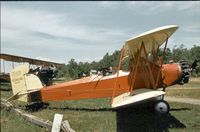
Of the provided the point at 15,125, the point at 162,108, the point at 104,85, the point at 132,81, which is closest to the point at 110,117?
the point at 132,81

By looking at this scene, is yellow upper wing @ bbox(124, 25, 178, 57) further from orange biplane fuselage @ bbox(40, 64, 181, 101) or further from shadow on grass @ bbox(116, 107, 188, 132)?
shadow on grass @ bbox(116, 107, 188, 132)

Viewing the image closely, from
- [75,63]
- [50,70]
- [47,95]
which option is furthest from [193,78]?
[75,63]

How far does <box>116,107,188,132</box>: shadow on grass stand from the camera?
31.7 ft

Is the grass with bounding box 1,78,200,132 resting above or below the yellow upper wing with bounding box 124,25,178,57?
below

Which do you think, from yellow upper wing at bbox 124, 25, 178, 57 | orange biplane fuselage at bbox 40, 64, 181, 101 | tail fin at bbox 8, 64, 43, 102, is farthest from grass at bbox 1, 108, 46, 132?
yellow upper wing at bbox 124, 25, 178, 57

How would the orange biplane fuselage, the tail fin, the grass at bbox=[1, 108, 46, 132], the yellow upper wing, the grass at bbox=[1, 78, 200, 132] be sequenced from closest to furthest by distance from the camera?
the yellow upper wing < the grass at bbox=[1, 78, 200, 132] < the grass at bbox=[1, 108, 46, 132] < the orange biplane fuselage < the tail fin

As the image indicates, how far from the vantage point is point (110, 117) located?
37.1 feet

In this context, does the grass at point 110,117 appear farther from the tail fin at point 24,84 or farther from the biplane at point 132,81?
the biplane at point 132,81

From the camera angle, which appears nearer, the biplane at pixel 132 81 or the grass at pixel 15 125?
the biplane at pixel 132 81

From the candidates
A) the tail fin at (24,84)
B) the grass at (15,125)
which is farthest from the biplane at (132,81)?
the grass at (15,125)

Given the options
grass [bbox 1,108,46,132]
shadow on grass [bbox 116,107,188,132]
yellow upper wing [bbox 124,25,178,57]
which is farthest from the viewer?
grass [bbox 1,108,46,132]

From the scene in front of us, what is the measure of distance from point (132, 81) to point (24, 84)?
4.85 metres

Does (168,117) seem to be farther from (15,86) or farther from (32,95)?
(15,86)

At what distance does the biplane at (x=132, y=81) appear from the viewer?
29.6ft
